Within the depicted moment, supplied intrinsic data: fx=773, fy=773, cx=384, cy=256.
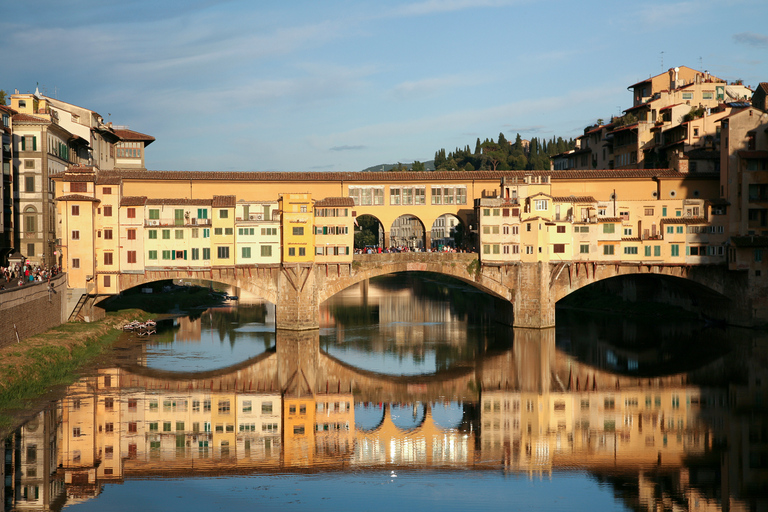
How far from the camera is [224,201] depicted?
5712 cm

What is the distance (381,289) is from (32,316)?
2278 inches

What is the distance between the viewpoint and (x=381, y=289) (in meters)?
98.7

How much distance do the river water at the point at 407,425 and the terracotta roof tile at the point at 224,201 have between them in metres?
9.77

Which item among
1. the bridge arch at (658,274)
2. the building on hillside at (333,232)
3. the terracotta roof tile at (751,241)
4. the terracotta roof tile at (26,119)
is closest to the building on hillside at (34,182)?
the terracotta roof tile at (26,119)

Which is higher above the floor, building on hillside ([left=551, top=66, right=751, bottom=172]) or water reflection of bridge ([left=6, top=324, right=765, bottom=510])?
building on hillside ([left=551, top=66, right=751, bottom=172])

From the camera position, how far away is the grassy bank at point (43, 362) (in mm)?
34688

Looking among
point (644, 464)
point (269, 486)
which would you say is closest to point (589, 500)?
point (644, 464)

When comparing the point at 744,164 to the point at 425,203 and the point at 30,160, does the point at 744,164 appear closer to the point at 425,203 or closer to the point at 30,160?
the point at 425,203

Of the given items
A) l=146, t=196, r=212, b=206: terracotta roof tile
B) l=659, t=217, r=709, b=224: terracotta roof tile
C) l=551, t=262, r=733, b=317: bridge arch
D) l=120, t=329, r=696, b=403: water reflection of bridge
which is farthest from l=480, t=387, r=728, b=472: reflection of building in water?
l=146, t=196, r=212, b=206: terracotta roof tile

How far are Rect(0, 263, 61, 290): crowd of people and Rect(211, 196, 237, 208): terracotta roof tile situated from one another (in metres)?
12.0

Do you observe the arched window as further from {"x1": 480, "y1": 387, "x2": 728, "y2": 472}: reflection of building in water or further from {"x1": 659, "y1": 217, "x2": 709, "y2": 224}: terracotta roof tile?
{"x1": 659, "y1": 217, "x2": 709, "y2": 224}: terracotta roof tile

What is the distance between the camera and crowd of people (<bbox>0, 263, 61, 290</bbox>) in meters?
45.9

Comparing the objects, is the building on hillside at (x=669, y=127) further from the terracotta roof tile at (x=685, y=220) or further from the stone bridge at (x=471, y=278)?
the stone bridge at (x=471, y=278)

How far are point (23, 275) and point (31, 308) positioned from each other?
24.2 ft
